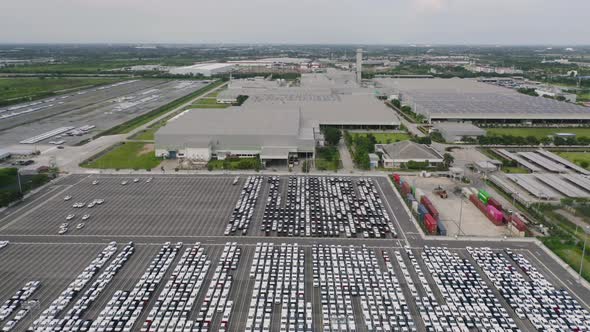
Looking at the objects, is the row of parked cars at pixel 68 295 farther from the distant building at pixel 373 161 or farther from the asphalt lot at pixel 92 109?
the asphalt lot at pixel 92 109

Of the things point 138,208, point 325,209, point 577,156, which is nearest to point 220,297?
point 325,209

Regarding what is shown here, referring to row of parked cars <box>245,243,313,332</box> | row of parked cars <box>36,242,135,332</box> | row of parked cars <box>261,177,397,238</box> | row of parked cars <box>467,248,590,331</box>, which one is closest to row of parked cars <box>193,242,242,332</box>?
row of parked cars <box>245,243,313,332</box>

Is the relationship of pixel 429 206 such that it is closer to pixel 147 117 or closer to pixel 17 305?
pixel 17 305

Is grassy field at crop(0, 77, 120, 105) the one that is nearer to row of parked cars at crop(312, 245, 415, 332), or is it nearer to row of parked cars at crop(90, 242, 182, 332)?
row of parked cars at crop(90, 242, 182, 332)

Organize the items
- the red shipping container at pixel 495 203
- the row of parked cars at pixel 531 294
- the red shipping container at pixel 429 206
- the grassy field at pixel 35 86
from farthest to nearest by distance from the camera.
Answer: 1. the grassy field at pixel 35 86
2. the red shipping container at pixel 495 203
3. the red shipping container at pixel 429 206
4. the row of parked cars at pixel 531 294

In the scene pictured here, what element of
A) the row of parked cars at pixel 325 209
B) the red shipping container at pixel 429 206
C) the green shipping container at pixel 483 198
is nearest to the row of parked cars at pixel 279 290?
the row of parked cars at pixel 325 209

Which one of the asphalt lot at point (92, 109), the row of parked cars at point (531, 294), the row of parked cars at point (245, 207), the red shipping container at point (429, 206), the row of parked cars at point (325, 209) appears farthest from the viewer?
the asphalt lot at point (92, 109)

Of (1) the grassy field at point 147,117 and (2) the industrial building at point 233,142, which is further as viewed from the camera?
(1) the grassy field at point 147,117
